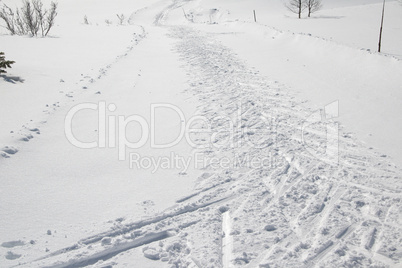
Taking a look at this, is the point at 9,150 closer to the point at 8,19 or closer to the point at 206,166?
the point at 206,166

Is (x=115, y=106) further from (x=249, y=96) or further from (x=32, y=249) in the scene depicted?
(x=32, y=249)

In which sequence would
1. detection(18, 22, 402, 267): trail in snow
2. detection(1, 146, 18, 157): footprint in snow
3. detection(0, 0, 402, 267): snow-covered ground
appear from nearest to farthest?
detection(18, 22, 402, 267): trail in snow
detection(0, 0, 402, 267): snow-covered ground
detection(1, 146, 18, 157): footprint in snow

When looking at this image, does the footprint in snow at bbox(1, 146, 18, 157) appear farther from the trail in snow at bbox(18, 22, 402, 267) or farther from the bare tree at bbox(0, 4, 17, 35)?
the bare tree at bbox(0, 4, 17, 35)

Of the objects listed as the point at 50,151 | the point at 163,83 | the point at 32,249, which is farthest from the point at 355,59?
the point at 32,249

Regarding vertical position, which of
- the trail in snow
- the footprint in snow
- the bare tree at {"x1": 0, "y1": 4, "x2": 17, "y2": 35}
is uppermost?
the bare tree at {"x1": 0, "y1": 4, "x2": 17, "y2": 35}

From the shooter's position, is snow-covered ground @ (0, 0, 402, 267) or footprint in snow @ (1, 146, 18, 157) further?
footprint in snow @ (1, 146, 18, 157)

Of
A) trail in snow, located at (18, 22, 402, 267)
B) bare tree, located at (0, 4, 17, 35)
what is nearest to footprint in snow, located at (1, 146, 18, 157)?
trail in snow, located at (18, 22, 402, 267)

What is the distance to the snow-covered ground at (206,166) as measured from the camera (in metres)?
2.84

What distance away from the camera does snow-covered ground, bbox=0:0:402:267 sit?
2844mm

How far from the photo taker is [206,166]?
14.1ft

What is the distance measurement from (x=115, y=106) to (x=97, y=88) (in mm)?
1584

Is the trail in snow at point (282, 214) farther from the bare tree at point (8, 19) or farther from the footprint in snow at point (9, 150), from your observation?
the bare tree at point (8, 19)

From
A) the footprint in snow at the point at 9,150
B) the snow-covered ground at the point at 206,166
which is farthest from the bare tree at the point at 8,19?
the footprint in snow at the point at 9,150

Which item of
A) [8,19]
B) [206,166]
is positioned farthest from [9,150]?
[8,19]
